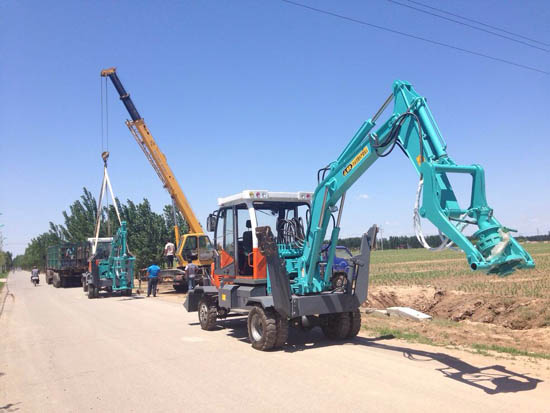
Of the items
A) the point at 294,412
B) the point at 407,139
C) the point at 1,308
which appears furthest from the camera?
the point at 1,308

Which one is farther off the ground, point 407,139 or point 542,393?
point 407,139

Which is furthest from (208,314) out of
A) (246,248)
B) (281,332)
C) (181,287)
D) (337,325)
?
(181,287)

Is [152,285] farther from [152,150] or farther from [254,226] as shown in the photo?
[254,226]

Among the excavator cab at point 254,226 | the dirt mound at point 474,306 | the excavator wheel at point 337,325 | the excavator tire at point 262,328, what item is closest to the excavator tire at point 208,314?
the excavator cab at point 254,226

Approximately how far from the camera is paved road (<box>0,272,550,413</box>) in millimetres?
5773

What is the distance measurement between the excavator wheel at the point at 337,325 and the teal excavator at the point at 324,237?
2 centimetres

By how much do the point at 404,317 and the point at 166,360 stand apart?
21.7ft

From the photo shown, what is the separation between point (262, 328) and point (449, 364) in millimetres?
3298

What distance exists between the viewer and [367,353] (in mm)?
8266

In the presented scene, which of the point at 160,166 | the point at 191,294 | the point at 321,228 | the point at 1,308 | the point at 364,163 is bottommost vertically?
the point at 1,308

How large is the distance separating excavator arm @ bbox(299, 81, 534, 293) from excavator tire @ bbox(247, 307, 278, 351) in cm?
88

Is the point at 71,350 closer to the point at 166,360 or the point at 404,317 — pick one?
the point at 166,360

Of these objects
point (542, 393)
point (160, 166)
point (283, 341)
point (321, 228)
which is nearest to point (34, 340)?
point (283, 341)

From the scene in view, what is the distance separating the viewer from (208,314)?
11.3 m
